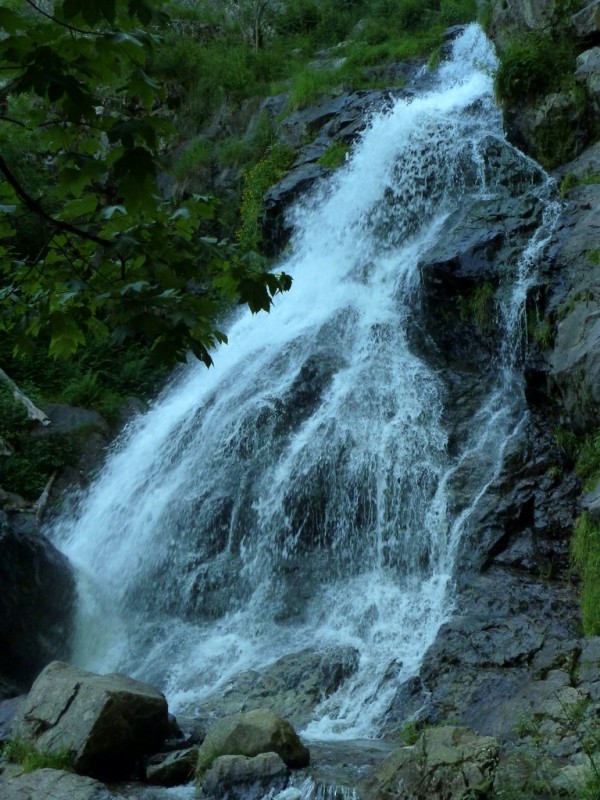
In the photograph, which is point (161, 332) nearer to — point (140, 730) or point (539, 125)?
point (140, 730)

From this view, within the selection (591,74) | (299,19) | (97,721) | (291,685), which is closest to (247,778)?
(97,721)

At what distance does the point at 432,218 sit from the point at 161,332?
10906mm

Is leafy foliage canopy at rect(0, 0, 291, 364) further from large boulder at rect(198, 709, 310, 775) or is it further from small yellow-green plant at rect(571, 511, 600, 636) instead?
small yellow-green plant at rect(571, 511, 600, 636)

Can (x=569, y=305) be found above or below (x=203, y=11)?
below

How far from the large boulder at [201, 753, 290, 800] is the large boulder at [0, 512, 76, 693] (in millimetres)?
4005

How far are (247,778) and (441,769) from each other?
150 cm

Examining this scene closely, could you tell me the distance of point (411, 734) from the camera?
20.7ft

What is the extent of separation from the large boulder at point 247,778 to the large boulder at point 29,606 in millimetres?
4005

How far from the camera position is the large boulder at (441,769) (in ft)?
14.3

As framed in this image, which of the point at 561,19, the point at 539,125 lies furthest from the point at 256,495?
the point at 561,19

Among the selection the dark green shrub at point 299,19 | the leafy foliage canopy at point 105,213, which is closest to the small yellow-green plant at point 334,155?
the dark green shrub at point 299,19

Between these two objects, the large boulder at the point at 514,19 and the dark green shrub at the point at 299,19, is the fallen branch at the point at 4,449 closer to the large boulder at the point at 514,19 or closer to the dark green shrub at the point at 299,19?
the large boulder at the point at 514,19

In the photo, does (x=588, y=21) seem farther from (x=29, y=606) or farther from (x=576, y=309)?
(x=29, y=606)

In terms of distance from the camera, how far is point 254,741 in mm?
5656
